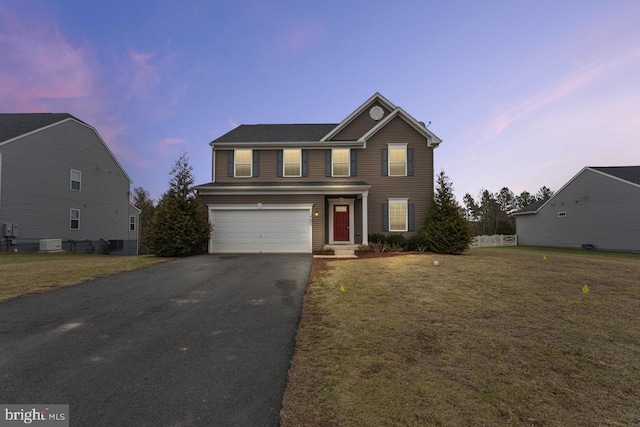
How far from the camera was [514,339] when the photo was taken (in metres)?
4.06

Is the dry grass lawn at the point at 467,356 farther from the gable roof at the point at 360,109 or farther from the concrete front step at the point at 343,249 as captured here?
the gable roof at the point at 360,109

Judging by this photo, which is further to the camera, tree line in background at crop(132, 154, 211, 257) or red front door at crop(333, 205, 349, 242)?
red front door at crop(333, 205, 349, 242)

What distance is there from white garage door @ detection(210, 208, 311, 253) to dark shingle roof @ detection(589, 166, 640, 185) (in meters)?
23.8

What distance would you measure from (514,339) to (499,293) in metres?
2.80

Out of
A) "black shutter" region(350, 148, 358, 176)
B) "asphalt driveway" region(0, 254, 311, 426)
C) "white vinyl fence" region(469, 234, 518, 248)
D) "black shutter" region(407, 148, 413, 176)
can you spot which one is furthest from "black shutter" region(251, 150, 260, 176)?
"white vinyl fence" region(469, 234, 518, 248)

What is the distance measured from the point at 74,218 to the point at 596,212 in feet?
131

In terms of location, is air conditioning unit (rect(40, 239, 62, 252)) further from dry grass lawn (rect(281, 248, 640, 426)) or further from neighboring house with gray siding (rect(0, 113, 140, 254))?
dry grass lawn (rect(281, 248, 640, 426))

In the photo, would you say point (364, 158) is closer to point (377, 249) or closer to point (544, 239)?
point (377, 249)

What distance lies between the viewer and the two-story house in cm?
1515

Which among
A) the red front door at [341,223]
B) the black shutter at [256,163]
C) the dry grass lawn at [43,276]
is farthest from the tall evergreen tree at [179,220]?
the red front door at [341,223]

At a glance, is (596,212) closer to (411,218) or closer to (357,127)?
(411,218)

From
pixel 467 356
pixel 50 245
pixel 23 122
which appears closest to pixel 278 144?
pixel 467 356

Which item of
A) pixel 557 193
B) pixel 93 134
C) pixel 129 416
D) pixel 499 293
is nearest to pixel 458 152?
pixel 557 193

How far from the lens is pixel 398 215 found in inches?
647
